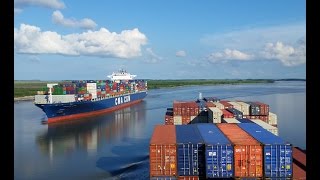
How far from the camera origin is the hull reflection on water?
40625 mm

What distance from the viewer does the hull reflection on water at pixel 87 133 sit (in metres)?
40.6

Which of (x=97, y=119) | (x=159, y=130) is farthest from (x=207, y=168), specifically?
(x=97, y=119)

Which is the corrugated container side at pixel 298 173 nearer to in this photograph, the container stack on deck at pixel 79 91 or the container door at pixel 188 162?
the container door at pixel 188 162

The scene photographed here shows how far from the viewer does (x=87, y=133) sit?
161 ft

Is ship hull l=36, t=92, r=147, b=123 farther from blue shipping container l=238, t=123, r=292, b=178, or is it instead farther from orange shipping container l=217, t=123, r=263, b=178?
blue shipping container l=238, t=123, r=292, b=178

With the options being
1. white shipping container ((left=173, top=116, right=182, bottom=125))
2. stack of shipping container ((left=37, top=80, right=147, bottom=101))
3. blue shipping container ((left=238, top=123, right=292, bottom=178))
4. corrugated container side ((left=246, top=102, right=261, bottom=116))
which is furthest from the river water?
blue shipping container ((left=238, top=123, right=292, bottom=178))

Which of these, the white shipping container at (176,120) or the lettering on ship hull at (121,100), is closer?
the white shipping container at (176,120)

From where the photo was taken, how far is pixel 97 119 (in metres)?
62.6

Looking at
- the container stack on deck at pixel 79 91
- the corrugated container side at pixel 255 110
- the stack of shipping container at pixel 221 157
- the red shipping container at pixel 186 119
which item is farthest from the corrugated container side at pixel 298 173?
the container stack on deck at pixel 79 91

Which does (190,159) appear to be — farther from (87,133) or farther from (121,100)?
(121,100)

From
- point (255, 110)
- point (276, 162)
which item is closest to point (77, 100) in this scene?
point (255, 110)

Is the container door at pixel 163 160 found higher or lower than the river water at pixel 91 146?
higher
